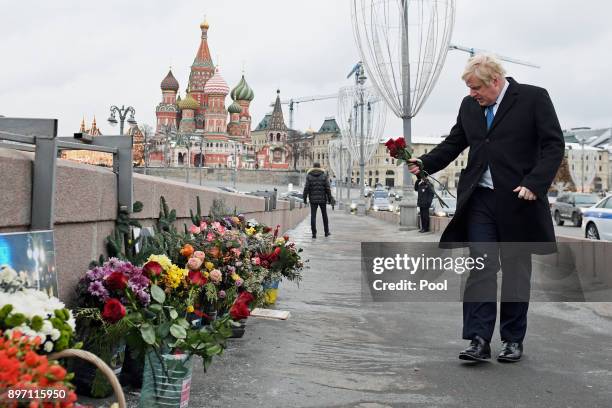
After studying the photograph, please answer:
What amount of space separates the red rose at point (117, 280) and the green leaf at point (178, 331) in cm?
45

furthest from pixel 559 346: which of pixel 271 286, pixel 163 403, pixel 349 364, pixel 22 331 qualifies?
pixel 22 331

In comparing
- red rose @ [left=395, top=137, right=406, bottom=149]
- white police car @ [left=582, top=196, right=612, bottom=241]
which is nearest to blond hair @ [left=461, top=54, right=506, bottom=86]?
red rose @ [left=395, top=137, right=406, bottom=149]

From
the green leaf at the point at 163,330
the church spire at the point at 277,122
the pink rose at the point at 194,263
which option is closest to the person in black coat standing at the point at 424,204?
the pink rose at the point at 194,263

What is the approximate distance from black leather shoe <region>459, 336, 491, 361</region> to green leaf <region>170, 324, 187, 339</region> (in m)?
2.11

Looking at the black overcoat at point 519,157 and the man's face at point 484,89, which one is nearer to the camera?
the black overcoat at point 519,157

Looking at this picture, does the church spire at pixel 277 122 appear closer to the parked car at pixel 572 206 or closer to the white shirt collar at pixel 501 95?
the parked car at pixel 572 206

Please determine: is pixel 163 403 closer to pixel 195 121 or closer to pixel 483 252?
pixel 483 252

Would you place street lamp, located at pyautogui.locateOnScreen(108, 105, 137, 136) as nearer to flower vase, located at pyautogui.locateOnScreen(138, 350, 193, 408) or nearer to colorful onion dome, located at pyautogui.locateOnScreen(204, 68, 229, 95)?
flower vase, located at pyautogui.locateOnScreen(138, 350, 193, 408)

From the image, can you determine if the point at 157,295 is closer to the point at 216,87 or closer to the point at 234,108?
the point at 216,87

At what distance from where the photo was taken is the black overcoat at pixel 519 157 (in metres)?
4.88

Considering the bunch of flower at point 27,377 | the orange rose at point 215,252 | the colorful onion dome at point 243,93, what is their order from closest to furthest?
1. the bunch of flower at point 27,377
2. the orange rose at point 215,252
3. the colorful onion dome at point 243,93

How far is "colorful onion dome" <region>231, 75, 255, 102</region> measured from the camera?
148 metres

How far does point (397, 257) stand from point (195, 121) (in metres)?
131

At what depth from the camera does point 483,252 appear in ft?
16.5
